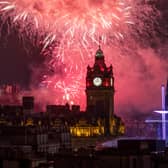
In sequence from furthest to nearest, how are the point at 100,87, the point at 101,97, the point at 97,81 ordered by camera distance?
the point at 97,81 < the point at 100,87 < the point at 101,97

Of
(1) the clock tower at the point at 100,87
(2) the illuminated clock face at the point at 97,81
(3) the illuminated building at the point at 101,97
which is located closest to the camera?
(3) the illuminated building at the point at 101,97

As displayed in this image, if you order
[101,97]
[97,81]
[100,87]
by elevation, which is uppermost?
[97,81]

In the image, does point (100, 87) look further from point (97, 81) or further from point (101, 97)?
point (97, 81)

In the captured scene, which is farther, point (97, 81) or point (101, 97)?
point (97, 81)

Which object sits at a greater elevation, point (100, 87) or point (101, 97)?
point (100, 87)

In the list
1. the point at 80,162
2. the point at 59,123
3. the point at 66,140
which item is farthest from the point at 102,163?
the point at 59,123

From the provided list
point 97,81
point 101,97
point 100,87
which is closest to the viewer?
point 101,97

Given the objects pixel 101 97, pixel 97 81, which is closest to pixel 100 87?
pixel 101 97

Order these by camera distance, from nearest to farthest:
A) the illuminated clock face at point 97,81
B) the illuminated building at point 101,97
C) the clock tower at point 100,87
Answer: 1. the illuminated building at point 101,97
2. the clock tower at point 100,87
3. the illuminated clock face at point 97,81
